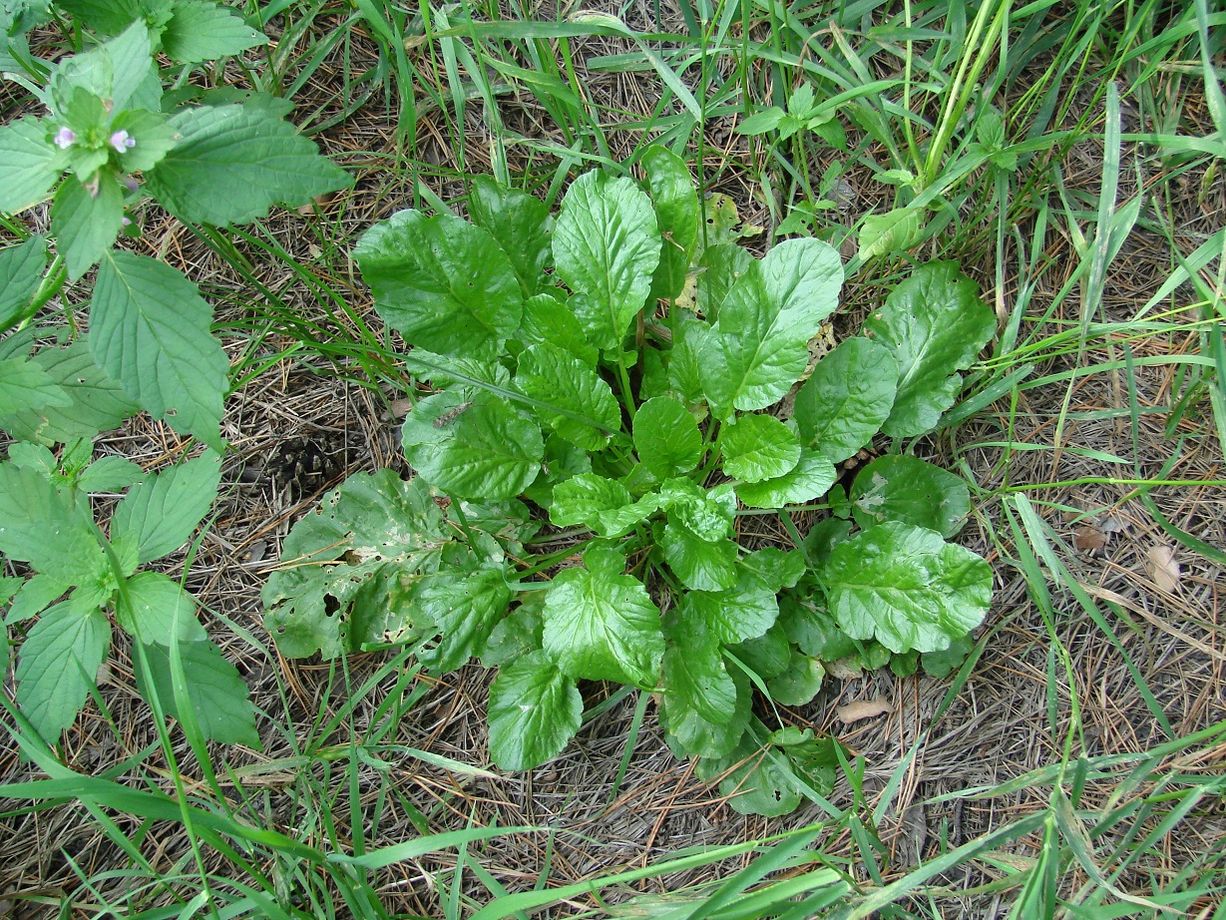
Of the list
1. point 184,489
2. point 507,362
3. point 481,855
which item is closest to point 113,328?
point 184,489

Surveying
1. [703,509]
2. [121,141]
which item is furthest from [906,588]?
[121,141]

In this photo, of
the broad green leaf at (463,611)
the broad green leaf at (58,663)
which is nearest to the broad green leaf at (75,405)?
the broad green leaf at (58,663)

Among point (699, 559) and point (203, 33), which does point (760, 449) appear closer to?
point (699, 559)

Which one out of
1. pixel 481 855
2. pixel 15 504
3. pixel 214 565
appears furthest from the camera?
pixel 214 565

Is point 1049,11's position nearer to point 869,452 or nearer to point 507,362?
point 869,452

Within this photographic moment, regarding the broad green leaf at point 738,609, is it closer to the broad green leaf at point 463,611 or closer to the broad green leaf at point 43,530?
the broad green leaf at point 463,611

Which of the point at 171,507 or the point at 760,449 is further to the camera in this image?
the point at 760,449
